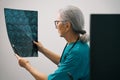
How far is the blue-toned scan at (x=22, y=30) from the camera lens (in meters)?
1.59

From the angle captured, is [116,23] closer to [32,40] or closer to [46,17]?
[32,40]

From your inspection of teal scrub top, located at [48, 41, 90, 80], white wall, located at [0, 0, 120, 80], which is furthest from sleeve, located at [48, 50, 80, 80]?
white wall, located at [0, 0, 120, 80]

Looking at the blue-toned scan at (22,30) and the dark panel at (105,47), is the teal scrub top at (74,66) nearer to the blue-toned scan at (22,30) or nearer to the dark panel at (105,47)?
the blue-toned scan at (22,30)

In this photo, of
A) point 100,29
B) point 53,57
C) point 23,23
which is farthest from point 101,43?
point 53,57

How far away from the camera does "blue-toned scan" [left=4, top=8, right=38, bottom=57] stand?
1.59 m

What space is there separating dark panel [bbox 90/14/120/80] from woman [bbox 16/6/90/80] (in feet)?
1.97

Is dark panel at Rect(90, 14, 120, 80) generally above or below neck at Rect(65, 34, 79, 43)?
above

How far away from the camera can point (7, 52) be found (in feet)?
7.96

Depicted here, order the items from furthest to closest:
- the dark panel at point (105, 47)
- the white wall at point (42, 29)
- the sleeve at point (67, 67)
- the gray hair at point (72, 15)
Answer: the white wall at point (42, 29), the gray hair at point (72, 15), the sleeve at point (67, 67), the dark panel at point (105, 47)

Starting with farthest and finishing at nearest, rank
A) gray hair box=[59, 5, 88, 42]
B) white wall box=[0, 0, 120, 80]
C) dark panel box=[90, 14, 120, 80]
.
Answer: white wall box=[0, 0, 120, 80] < gray hair box=[59, 5, 88, 42] < dark panel box=[90, 14, 120, 80]

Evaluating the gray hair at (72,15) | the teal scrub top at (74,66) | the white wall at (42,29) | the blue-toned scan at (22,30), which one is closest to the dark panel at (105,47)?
the teal scrub top at (74,66)

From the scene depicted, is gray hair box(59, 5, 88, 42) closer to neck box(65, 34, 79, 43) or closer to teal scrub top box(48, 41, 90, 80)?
neck box(65, 34, 79, 43)

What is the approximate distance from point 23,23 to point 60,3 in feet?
3.06

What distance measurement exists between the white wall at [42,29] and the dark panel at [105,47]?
1747 millimetres
